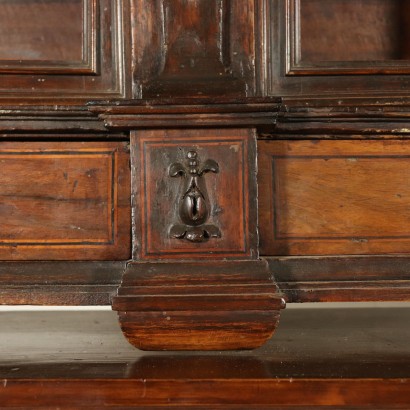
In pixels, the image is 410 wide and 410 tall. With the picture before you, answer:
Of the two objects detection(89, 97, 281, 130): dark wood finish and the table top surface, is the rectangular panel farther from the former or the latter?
the table top surface

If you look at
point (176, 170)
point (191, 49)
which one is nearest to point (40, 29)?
point (191, 49)

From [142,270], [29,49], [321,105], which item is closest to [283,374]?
[142,270]

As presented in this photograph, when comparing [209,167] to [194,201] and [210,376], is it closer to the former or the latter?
[194,201]

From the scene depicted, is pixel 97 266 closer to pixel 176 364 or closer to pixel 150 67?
pixel 176 364

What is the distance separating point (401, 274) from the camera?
80cm

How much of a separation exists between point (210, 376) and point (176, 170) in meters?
0.26

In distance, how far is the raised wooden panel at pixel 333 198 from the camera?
0.81m

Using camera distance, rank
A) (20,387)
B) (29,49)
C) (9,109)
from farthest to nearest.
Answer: (29,49) → (9,109) → (20,387)

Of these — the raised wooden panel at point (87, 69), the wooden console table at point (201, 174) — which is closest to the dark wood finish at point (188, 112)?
the wooden console table at point (201, 174)

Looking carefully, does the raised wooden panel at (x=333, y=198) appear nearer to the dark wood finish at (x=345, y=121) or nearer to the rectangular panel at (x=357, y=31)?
the dark wood finish at (x=345, y=121)

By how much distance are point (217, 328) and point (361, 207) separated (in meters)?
0.26

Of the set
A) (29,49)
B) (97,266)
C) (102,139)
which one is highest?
(29,49)

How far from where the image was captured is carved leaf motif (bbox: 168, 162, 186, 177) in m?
0.76

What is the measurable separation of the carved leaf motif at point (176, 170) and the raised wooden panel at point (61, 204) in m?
0.08
